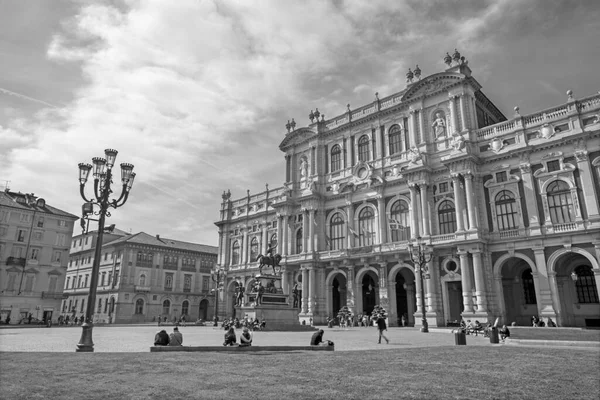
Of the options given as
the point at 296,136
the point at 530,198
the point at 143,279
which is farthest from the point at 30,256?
the point at 530,198

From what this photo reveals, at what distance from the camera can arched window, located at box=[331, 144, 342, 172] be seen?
50581 mm

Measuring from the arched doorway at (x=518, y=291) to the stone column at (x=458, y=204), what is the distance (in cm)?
461

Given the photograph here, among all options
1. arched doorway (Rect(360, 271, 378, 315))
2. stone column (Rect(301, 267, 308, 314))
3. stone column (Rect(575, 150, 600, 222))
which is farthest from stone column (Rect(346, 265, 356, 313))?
stone column (Rect(575, 150, 600, 222))

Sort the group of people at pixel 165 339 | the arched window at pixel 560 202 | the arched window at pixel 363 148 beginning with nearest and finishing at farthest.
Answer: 1. the group of people at pixel 165 339
2. the arched window at pixel 560 202
3. the arched window at pixel 363 148

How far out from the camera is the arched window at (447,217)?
128 ft

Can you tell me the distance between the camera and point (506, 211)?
36.2 meters

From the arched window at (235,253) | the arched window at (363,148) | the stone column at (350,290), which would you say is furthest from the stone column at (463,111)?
the arched window at (235,253)

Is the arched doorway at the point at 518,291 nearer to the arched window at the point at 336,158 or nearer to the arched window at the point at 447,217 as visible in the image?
the arched window at the point at 447,217

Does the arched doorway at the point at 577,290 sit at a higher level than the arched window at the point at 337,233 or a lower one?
lower

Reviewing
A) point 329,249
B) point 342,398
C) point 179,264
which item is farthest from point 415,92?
point 179,264

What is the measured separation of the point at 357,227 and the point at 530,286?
17.3m

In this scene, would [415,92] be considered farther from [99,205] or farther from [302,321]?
[99,205]

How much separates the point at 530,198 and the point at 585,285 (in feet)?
26.5

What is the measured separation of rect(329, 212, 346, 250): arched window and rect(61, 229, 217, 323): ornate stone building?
32.5m
